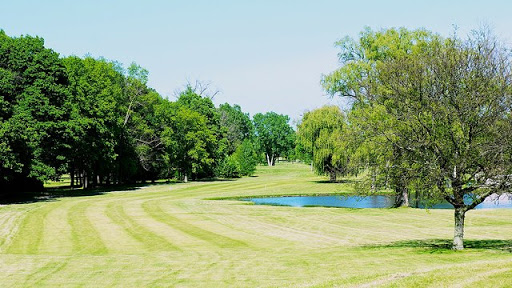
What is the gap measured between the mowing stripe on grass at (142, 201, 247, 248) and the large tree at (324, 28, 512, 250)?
10.0 m

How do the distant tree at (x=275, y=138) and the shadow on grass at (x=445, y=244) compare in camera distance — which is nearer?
the shadow on grass at (x=445, y=244)

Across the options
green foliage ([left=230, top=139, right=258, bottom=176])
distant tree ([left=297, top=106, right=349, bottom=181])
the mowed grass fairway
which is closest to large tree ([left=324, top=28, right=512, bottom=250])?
the mowed grass fairway


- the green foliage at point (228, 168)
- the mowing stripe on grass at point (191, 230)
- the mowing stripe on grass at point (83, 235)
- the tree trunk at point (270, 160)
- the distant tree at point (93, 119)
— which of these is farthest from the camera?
the tree trunk at point (270, 160)

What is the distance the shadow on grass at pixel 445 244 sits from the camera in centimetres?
2145

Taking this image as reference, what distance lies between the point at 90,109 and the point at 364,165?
46.0 m

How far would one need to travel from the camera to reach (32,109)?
47.0m

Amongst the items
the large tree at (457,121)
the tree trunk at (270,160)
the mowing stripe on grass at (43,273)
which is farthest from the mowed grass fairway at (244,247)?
the tree trunk at (270,160)

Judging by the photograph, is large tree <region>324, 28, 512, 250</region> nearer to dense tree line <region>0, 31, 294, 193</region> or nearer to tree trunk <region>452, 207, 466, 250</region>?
tree trunk <region>452, 207, 466, 250</region>

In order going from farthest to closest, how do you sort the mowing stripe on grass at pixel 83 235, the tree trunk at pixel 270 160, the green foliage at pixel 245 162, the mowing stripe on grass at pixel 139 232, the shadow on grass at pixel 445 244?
the tree trunk at pixel 270 160 < the green foliage at pixel 245 162 < the mowing stripe on grass at pixel 139 232 < the mowing stripe on grass at pixel 83 235 < the shadow on grass at pixel 445 244

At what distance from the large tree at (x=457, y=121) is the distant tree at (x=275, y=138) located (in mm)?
161808

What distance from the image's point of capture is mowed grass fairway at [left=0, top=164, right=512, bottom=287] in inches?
627

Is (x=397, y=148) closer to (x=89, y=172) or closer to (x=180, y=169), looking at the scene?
(x=89, y=172)

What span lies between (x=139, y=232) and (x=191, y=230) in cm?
301

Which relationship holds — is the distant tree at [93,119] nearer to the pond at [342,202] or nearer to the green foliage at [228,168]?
the pond at [342,202]
